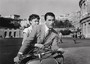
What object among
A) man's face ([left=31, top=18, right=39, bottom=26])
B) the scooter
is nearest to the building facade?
man's face ([left=31, top=18, right=39, bottom=26])

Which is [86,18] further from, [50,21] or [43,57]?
[43,57]

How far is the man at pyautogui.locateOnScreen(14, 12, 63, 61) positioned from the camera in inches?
129

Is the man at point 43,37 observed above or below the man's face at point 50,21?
below

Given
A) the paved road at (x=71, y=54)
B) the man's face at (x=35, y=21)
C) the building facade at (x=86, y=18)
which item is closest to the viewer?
the man's face at (x=35, y=21)

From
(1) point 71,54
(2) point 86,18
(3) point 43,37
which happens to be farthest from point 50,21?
(2) point 86,18

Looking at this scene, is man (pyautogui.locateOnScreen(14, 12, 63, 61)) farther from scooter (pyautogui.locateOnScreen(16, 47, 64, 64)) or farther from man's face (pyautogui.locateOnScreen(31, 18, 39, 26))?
man's face (pyautogui.locateOnScreen(31, 18, 39, 26))

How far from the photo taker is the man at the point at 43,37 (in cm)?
327

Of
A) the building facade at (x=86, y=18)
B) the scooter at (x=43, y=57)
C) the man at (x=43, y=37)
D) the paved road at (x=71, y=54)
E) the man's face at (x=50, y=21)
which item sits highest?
the building facade at (x=86, y=18)

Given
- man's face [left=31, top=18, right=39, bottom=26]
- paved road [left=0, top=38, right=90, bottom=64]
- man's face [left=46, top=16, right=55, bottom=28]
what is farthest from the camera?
paved road [left=0, top=38, right=90, bottom=64]

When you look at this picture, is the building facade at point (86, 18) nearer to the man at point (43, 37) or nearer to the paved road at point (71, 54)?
the paved road at point (71, 54)

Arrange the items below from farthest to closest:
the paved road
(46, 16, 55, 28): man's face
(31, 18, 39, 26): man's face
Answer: the paved road, (31, 18, 39, 26): man's face, (46, 16, 55, 28): man's face

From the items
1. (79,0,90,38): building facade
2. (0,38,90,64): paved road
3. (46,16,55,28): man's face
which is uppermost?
(79,0,90,38): building facade

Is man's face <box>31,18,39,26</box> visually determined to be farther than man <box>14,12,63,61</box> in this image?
Yes

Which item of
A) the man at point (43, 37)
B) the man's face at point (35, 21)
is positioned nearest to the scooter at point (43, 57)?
the man at point (43, 37)
